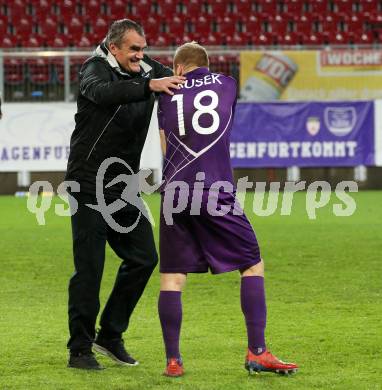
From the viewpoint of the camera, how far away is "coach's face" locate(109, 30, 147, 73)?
19.4 ft

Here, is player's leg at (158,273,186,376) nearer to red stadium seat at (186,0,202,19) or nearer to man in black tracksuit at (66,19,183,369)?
man in black tracksuit at (66,19,183,369)

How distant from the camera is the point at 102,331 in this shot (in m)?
6.44

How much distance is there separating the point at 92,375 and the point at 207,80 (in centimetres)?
170

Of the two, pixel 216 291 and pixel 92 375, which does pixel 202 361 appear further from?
pixel 216 291

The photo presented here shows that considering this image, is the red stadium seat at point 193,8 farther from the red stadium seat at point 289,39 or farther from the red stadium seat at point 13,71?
the red stadium seat at point 13,71

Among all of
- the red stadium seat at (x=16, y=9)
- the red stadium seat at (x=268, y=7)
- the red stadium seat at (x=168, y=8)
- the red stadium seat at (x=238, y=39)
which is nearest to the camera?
the red stadium seat at (x=238, y=39)

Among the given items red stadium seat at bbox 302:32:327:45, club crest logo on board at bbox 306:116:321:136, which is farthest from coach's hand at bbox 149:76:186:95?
red stadium seat at bbox 302:32:327:45

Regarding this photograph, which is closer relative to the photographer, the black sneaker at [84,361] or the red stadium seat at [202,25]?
the black sneaker at [84,361]

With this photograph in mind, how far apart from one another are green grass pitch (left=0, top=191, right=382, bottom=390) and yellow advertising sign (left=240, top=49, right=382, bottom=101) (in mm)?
7845

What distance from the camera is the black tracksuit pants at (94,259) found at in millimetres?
6168

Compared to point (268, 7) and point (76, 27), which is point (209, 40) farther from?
point (76, 27)

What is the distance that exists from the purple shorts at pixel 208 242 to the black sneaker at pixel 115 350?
685mm

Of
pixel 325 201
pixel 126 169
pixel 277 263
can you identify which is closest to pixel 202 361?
pixel 126 169

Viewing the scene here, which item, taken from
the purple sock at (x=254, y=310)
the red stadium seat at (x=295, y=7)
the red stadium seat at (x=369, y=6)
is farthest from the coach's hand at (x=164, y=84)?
the red stadium seat at (x=369, y=6)
